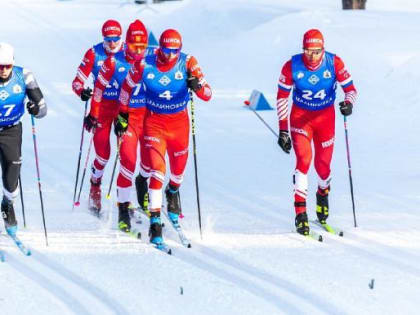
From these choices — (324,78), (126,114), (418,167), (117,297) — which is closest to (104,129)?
(126,114)

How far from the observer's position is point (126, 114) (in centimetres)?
940

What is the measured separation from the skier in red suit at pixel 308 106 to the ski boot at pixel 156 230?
1.54 metres

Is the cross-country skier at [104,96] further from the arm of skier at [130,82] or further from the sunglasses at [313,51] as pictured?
the sunglasses at [313,51]

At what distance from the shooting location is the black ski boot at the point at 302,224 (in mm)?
9469

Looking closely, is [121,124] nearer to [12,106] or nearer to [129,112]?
[129,112]

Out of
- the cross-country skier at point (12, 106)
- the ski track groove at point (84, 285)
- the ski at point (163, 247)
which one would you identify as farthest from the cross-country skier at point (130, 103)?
the ski track groove at point (84, 285)

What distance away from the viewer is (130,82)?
30.3 ft

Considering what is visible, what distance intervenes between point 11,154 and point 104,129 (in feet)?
5.57

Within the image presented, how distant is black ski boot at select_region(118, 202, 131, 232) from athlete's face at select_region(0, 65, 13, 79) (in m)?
2.06

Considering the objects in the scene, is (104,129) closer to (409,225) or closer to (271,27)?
(409,225)

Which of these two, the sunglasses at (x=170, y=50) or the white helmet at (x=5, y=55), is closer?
the white helmet at (x=5, y=55)

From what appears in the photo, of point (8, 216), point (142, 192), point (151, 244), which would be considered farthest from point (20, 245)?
point (142, 192)

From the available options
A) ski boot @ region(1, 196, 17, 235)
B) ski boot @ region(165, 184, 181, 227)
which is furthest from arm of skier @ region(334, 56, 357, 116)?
ski boot @ region(1, 196, 17, 235)

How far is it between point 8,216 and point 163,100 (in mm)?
2127
